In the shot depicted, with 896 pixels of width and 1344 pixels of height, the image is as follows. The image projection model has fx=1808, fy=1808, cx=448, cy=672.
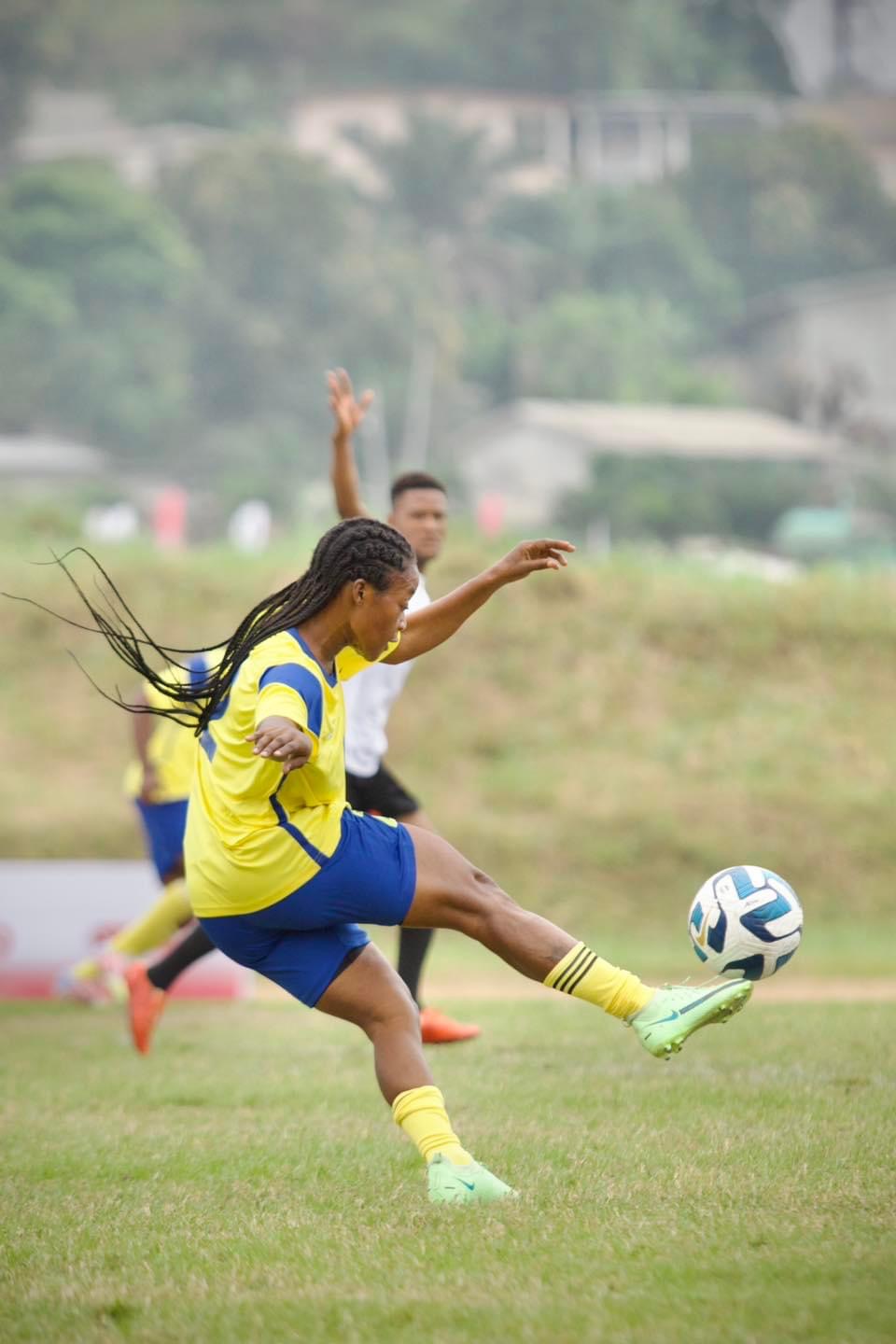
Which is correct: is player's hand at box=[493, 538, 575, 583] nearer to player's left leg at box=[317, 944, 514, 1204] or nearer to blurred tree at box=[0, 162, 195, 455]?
player's left leg at box=[317, 944, 514, 1204]

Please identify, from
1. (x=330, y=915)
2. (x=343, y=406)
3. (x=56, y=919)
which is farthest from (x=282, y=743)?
(x=56, y=919)

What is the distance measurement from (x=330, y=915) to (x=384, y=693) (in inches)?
120

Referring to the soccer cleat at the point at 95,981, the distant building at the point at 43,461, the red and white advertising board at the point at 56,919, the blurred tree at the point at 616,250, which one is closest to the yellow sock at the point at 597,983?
the soccer cleat at the point at 95,981

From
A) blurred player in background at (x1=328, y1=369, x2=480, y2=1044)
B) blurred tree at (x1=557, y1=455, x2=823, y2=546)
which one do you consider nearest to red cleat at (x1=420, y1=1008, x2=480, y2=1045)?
blurred player in background at (x1=328, y1=369, x2=480, y2=1044)

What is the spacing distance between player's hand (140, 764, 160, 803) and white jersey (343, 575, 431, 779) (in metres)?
1.96

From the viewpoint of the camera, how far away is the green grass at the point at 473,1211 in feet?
12.4

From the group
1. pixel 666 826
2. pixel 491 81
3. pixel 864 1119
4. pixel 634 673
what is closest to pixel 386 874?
pixel 864 1119

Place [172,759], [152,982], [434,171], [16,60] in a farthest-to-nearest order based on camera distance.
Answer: [434,171] → [16,60] → [172,759] → [152,982]

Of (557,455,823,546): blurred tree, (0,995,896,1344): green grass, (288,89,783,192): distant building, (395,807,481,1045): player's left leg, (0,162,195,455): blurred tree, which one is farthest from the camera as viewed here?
(288,89,783,192): distant building

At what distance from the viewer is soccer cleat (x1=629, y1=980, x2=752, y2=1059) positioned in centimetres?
505

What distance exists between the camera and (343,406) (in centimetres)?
828

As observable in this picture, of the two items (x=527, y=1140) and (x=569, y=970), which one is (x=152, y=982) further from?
(x=569, y=970)

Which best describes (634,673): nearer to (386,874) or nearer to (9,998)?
(9,998)

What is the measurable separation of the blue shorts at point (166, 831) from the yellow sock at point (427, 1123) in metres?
4.77
